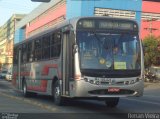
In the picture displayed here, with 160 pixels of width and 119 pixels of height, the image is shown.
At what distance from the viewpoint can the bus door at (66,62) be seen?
58.7 ft

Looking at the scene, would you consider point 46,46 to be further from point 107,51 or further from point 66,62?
point 107,51

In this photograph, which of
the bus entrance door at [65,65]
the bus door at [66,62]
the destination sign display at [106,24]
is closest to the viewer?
the destination sign display at [106,24]

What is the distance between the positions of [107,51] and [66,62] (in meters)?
1.90

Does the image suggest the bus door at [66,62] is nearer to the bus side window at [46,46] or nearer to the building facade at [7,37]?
the bus side window at [46,46]

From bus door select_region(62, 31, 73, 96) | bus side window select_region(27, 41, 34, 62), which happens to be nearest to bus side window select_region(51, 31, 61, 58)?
bus door select_region(62, 31, 73, 96)

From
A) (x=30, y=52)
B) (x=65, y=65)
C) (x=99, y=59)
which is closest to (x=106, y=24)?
(x=99, y=59)

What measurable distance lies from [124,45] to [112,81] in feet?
4.48

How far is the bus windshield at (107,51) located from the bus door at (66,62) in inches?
27.2

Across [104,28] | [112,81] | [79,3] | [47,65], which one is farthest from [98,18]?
[79,3]

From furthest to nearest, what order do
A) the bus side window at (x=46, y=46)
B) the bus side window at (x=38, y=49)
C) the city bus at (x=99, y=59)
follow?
1. the bus side window at (x=38, y=49)
2. the bus side window at (x=46, y=46)
3. the city bus at (x=99, y=59)

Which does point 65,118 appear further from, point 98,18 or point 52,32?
point 52,32

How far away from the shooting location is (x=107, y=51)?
17.2 m

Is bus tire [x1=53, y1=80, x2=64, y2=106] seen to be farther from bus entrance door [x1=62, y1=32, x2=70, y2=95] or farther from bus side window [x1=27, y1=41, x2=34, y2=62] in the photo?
bus side window [x1=27, y1=41, x2=34, y2=62]

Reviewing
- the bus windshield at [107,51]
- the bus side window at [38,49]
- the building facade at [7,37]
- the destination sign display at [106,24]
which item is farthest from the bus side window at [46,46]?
the building facade at [7,37]
